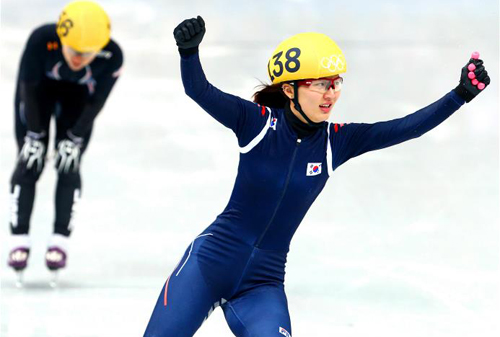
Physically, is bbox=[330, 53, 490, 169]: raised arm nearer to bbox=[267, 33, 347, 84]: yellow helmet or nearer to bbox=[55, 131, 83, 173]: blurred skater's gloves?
bbox=[267, 33, 347, 84]: yellow helmet

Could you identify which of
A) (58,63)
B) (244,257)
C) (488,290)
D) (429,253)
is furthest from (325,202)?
(244,257)

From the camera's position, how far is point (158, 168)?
27.4 feet

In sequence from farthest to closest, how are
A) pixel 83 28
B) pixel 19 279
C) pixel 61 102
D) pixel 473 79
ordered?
pixel 61 102
pixel 19 279
pixel 83 28
pixel 473 79

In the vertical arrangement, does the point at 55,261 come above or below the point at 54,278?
above

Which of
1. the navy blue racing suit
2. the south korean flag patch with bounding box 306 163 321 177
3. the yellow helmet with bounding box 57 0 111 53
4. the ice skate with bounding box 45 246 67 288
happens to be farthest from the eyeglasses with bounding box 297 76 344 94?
the ice skate with bounding box 45 246 67 288

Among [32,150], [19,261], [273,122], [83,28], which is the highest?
[83,28]

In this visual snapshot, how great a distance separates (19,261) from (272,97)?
2752 millimetres

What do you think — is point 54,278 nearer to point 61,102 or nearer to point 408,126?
point 61,102

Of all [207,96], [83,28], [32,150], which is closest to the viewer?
[207,96]

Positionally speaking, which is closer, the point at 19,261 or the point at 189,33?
the point at 189,33

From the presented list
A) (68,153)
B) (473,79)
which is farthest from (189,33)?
(68,153)

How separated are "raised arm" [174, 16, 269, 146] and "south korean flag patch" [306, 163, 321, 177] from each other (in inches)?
9.3

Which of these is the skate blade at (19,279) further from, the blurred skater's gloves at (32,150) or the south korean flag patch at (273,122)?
the south korean flag patch at (273,122)

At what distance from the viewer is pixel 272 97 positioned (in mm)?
4203
